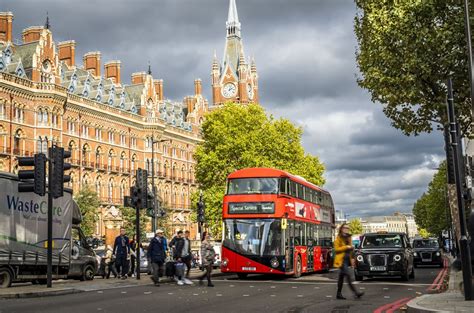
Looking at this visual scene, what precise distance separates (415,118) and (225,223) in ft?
26.5

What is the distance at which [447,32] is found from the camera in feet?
65.5

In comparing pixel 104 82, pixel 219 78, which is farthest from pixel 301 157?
pixel 219 78

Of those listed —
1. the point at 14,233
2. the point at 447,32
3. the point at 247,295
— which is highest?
the point at 447,32

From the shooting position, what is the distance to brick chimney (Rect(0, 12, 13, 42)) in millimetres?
59969

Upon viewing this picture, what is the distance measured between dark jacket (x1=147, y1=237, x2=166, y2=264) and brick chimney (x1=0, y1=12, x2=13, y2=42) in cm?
4645

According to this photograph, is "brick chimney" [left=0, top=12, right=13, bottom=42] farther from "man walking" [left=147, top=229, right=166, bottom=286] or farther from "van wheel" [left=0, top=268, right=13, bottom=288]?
"van wheel" [left=0, top=268, right=13, bottom=288]

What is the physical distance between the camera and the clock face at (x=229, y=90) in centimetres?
10688

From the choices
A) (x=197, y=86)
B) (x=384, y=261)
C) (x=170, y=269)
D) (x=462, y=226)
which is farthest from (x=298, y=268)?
(x=197, y=86)

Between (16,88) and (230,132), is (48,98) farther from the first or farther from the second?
(230,132)

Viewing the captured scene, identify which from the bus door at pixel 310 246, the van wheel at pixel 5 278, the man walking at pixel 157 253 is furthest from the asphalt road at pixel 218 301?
the bus door at pixel 310 246

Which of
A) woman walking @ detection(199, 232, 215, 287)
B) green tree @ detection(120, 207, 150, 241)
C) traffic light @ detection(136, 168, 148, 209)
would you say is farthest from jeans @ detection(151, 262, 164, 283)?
green tree @ detection(120, 207, 150, 241)

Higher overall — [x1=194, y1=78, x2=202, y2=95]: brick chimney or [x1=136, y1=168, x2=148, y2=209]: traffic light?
[x1=194, y1=78, x2=202, y2=95]: brick chimney

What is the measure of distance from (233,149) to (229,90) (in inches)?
2128

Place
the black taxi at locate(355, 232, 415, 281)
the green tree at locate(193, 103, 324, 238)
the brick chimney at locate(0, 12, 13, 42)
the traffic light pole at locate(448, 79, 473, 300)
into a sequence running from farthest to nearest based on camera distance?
1. the brick chimney at locate(0, 12, 13, 42)
2. the green tree at locate(193, 103, 324, 238)
3. the black taxi at locate(355, 232, 415, 281)
4. the traffic light pole at locate(448, 79, 473, 300)
